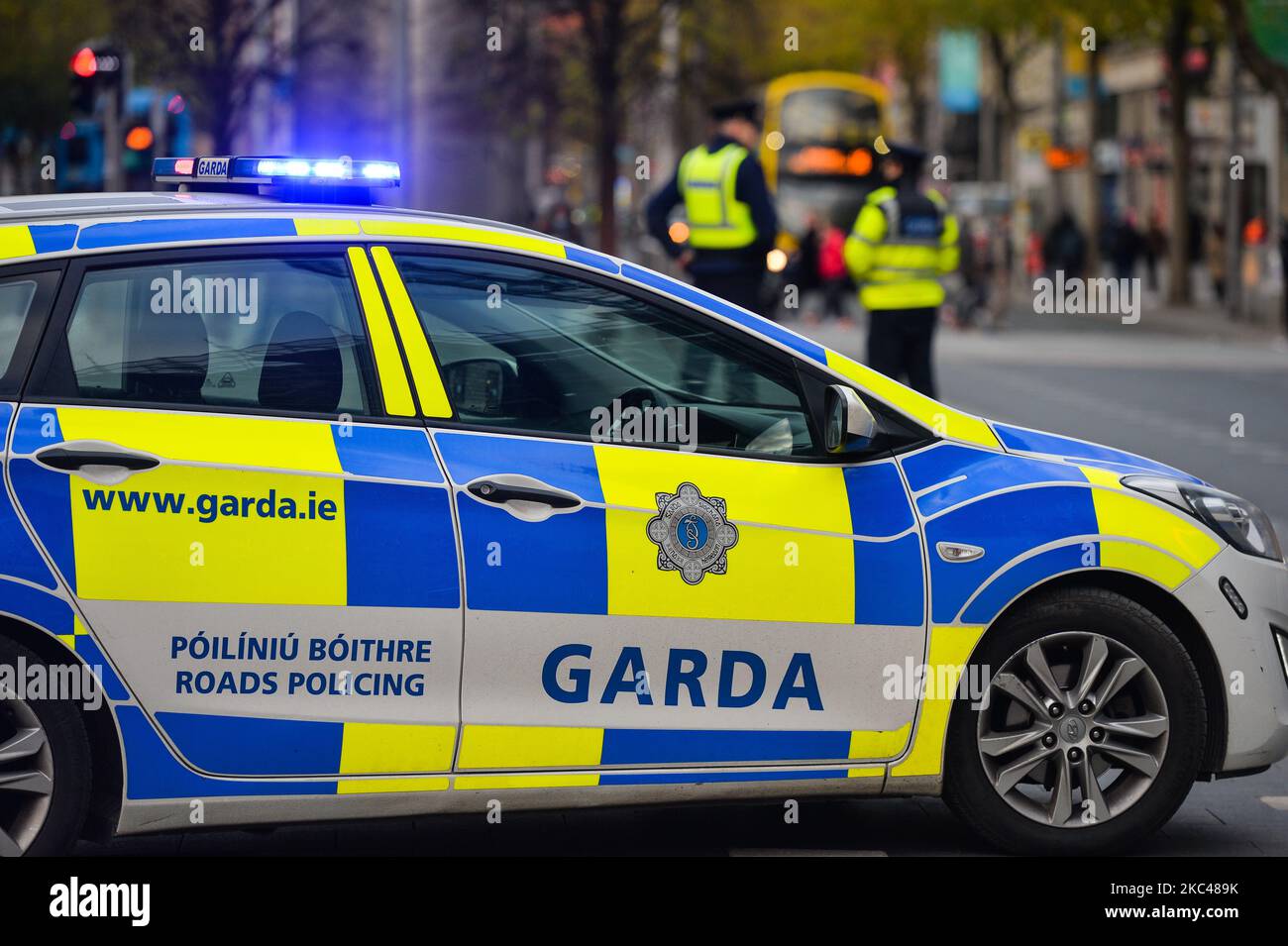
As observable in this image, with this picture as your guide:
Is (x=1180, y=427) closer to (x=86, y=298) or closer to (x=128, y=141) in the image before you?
(x=128, y=141)

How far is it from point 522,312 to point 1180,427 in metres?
12.5

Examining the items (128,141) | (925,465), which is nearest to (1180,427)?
(128,141)

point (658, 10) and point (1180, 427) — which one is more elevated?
point (658, 10)

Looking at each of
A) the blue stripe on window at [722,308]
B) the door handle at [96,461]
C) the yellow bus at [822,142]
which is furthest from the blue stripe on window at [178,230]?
the yellow bus at [822,142]

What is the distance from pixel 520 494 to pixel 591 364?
416 millimetres

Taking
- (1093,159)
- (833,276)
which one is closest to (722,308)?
(833,276)

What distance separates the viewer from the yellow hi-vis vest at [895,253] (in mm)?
12055

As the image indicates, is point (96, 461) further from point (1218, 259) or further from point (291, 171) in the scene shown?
point (1218, 259)

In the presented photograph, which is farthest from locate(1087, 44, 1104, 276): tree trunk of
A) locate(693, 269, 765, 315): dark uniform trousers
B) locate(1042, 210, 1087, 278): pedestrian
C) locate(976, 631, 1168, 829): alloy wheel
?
locate(976, 631, 1168, 829): alloy wheel

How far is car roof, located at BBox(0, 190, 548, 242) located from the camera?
4898 mm

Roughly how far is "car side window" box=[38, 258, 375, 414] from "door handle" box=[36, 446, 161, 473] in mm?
146

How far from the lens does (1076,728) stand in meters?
5.20

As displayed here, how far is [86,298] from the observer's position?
475 centimetres
